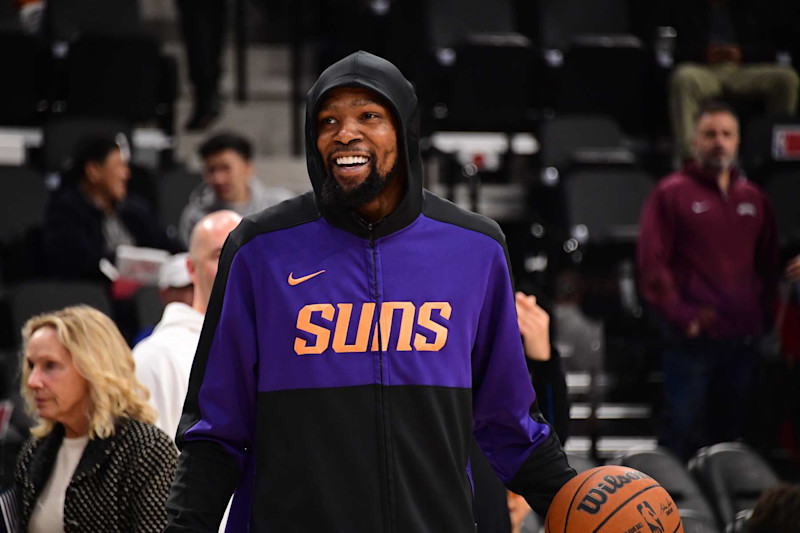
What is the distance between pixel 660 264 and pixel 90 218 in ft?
8.74

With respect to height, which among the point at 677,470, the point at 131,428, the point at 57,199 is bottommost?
the point at 677,470

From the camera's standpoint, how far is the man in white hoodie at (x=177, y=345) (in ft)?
10.6

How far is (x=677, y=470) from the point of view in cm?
443

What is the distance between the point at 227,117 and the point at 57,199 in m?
2.89

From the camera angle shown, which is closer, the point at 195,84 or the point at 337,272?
the point at 337,272

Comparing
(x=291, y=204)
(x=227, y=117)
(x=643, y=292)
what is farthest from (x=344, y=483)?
(x=227, y=117)

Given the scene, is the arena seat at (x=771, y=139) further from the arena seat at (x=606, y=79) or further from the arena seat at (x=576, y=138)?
the arena seat at (x=606, y=79)

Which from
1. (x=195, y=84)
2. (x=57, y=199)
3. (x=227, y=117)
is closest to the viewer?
(x=57, y=199)

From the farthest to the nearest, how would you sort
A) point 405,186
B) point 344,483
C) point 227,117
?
point 227,117
point 405,186
point 344,483

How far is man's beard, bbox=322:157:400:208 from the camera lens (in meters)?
2.11

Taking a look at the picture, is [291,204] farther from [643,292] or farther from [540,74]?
[540,74]

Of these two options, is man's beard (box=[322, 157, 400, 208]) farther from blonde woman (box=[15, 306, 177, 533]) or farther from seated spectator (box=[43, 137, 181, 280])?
seated spectator (box=[43, 137, 181, 280])

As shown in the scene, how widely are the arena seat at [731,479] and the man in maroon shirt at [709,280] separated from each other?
27.7 inches

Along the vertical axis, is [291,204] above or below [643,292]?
above
